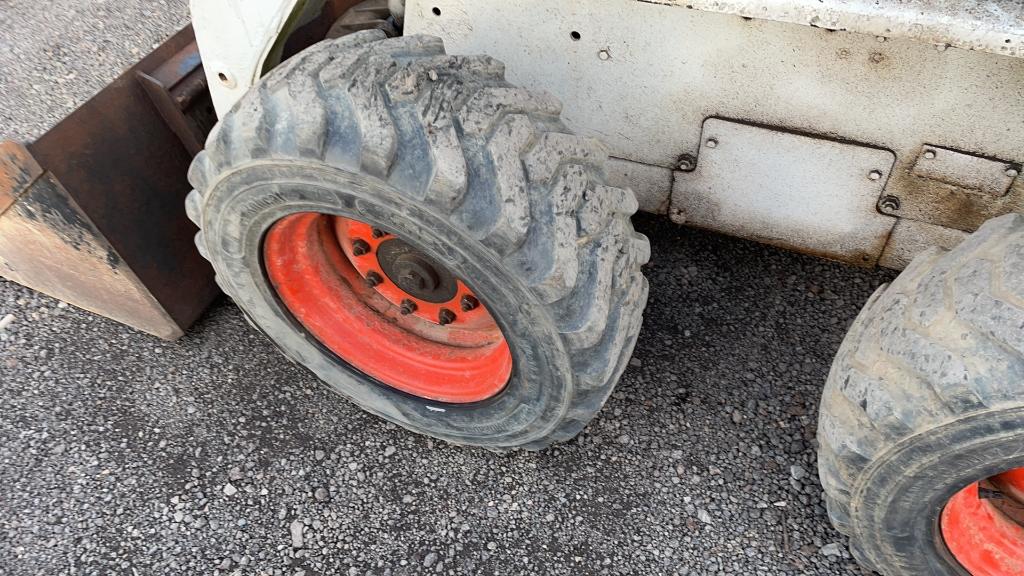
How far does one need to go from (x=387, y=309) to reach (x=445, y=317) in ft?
0.68

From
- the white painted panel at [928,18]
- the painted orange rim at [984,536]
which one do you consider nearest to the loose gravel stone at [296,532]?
the painted orange rim at [984,536]

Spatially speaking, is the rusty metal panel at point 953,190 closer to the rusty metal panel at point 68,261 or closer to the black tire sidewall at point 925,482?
the black tire sidewall at point 925,482

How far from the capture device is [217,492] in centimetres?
202

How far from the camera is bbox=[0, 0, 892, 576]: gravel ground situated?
189 centimetres

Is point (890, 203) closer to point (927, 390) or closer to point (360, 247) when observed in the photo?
point (927, 390)

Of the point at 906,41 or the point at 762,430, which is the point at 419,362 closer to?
the point at 762,430

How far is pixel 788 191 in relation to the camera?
189cm

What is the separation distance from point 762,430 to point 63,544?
1859 mm

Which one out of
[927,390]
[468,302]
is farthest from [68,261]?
[927,390]

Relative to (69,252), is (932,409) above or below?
above

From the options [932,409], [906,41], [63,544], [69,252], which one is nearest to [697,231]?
[906,41]

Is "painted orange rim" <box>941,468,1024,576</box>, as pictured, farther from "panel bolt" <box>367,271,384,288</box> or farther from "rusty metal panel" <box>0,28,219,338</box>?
"rusty metal panel" <box>0,28,219,338</box>

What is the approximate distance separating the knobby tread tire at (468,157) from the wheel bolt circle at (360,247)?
34cm

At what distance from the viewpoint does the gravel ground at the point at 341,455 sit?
189 cm
